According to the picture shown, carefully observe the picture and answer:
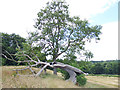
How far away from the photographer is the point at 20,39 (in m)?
6.12

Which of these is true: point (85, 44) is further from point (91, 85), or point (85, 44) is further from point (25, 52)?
point (25, 52)

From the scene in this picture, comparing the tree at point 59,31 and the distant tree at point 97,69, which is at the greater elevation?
the tree at point 59,31

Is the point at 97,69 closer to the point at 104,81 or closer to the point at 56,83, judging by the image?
the point at 104,81

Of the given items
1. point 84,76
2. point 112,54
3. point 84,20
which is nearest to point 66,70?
point 84,76

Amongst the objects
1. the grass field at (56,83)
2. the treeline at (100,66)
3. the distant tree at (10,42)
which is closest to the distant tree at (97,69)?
the treeline at (100,66)

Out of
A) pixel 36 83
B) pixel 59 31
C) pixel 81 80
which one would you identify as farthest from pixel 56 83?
pixel 59 31

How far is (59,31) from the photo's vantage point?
14.7 ft

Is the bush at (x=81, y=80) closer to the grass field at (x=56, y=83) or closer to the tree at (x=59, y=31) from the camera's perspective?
the grass field at (x=56, y=83)

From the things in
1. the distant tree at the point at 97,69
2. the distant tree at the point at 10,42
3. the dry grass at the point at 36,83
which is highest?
the distant tree at the point at 10,42

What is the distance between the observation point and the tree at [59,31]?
4191 mm

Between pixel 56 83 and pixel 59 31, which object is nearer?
pixel 56 83

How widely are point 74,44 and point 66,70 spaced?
39.6 inches

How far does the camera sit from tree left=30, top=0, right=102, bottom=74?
4.19 metres

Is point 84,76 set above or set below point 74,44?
below
